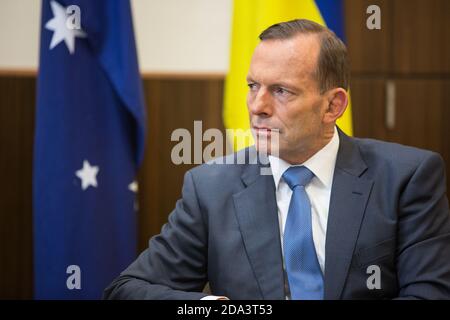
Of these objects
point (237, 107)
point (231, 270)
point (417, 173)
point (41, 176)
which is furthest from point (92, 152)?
point (417, 173)

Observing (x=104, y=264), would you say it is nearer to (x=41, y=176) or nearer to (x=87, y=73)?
(x=41, y=176)

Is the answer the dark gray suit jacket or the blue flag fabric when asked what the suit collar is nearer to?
the dark gray suit jacket

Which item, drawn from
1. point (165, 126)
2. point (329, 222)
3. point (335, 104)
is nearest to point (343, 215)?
point (329, 222)

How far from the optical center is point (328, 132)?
196cm

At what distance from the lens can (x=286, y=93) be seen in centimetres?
183

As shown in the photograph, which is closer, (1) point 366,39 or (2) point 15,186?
(2) point 15,186

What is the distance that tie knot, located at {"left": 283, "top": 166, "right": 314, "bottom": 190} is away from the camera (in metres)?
1.87

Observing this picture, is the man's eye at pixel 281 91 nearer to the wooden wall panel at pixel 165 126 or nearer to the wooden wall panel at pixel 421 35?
the wooden wall panel at pixel 165 126

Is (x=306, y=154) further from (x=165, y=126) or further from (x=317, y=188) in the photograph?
(x=165, y=126)

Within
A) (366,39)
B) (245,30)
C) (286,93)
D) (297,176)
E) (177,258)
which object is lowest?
(177,258)

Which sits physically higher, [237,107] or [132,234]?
[237,107]

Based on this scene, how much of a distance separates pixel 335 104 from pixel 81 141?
159cm

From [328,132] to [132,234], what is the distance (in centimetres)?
158

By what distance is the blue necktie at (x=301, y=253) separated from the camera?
5.75ft
